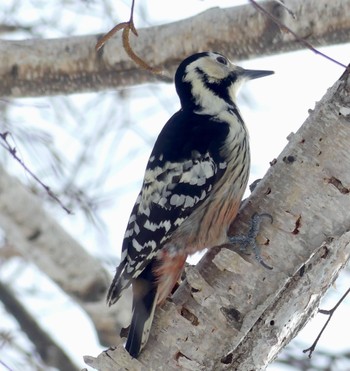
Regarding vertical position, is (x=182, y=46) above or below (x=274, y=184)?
above

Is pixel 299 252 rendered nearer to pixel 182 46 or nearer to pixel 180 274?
pixel 180 274

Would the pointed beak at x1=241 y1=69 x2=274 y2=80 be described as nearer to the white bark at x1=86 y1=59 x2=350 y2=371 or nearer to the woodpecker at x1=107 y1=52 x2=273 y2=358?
the woodpecker at x1=107 y1=52 x2=273 y2=358

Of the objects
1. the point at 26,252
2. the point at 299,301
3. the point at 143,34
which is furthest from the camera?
the point at 26,252

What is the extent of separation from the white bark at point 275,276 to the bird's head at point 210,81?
107 centimetres

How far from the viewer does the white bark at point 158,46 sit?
3965mm

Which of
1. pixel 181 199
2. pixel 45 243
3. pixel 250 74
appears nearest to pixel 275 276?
pixel 181 199

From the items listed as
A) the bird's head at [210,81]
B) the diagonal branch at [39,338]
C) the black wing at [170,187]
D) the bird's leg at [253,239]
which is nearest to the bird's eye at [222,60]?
the bird's head at [210,81]

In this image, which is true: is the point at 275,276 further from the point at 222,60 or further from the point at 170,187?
the point at 222,60

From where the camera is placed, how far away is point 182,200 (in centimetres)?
371

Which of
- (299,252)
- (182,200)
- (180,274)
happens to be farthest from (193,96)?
(299,252)

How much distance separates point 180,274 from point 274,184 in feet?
1.96

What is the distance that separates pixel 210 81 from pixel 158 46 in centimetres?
38

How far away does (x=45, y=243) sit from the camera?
15.2 ft

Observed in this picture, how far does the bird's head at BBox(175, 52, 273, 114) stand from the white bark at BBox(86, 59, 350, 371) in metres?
1.07
